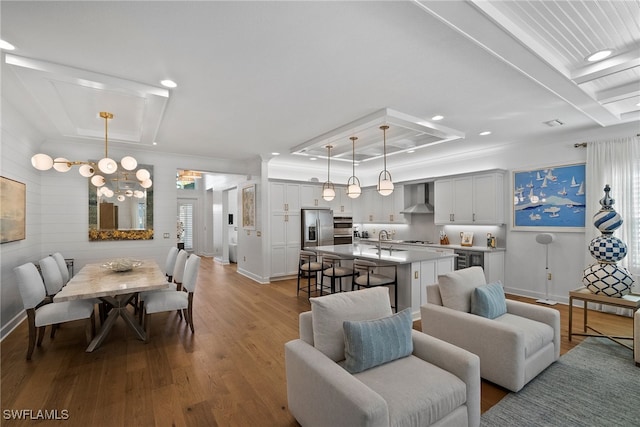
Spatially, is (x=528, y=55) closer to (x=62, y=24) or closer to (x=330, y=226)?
(x=62, y=24)

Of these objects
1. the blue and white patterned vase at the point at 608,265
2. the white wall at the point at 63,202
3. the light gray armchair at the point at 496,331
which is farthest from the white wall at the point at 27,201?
the blue and white patterned vase at the point at 608,265

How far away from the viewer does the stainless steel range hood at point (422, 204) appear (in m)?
6.91

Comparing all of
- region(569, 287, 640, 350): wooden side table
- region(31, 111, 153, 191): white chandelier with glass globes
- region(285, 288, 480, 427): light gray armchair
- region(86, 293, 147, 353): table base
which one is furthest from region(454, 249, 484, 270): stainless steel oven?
region(31, 111, 153, 191): white chandelier with glass globes

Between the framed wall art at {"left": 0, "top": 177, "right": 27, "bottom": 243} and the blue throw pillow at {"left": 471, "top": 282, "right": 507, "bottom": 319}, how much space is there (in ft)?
17.1

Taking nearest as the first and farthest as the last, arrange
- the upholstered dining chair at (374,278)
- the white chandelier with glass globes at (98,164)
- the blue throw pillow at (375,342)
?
the blue throw pillow at (375,342), the white chandelier with glass globes at (98,164), the upholstered dining chair at (374,278)

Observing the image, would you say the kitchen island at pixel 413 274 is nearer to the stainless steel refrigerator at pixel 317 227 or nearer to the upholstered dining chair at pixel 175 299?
the upholstered dining chair at pixel 175 299

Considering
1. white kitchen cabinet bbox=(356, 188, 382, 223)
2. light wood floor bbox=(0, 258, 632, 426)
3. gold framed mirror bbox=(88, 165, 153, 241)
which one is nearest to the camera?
light wood floor bbox=(0, 258, 632, 426)

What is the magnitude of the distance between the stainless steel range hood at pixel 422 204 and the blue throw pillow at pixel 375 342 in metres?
5.23

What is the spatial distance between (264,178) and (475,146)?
4.33 m

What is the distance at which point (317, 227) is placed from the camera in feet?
24.1

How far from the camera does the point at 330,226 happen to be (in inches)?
299

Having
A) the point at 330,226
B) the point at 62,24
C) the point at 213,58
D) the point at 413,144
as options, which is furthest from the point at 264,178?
the point at 62,24
